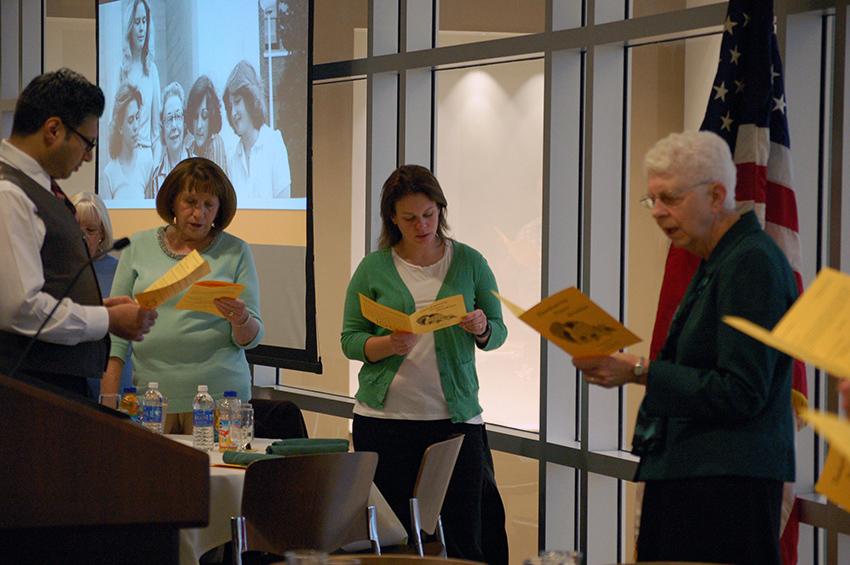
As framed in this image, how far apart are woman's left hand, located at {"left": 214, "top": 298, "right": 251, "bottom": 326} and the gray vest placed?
0.86 m

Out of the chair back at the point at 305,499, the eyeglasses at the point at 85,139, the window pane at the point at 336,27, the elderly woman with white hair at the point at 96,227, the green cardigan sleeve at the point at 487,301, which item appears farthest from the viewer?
the window pane at the point at 336,27

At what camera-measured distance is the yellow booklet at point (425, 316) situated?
149 inches

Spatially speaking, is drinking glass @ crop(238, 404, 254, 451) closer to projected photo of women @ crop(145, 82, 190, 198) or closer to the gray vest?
the gray vest

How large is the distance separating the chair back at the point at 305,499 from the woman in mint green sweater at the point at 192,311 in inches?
36.8

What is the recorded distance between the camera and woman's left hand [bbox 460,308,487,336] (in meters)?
4.07

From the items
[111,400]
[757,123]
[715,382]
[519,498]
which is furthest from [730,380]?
[519,498]

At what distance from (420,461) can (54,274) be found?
5.48ft

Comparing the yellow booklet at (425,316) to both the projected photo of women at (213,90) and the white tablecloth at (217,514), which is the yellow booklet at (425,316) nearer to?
the white tablecloth at (217,514)

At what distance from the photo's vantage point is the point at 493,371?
542cm

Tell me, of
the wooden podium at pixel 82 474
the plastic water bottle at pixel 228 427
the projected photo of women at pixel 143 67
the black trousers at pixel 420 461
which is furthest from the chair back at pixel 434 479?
the projected photo of women at pixel 143 67

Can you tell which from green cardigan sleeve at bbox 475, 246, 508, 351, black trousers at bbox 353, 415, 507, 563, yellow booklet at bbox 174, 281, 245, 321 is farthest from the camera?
green cardigan sleeve at bbox 475, 246, 508, 351

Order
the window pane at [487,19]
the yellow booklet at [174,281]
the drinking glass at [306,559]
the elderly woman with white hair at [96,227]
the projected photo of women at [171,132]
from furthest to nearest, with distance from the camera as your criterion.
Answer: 1. the projected photo of women at [171,132]
2. the elderly woman with white hair at [96,227]
3. the window pane at [487,19]
4. the yellow booklet at [174,281]
5. the drinking glass at [306,559]

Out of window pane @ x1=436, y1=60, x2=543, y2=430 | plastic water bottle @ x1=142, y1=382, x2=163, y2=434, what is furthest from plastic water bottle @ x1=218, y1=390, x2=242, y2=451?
window pane @ x1=436, y1=60, x2=543, y2=430

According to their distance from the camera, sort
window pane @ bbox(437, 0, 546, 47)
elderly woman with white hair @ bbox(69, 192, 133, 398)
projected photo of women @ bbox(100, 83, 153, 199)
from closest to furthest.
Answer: window pane @ bbox(437, 0, 546, 47), elderly woman with white hair @ bbox(69, 192, 133, 398), projected photo of women @ bbox(100, 83, 153, 199)
